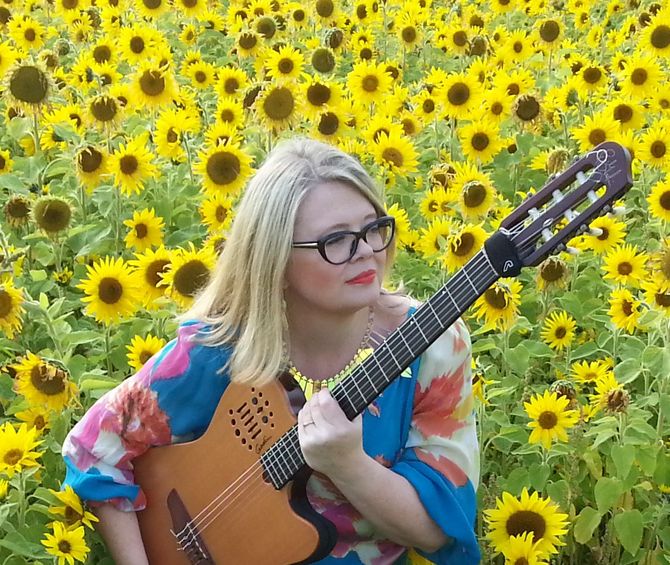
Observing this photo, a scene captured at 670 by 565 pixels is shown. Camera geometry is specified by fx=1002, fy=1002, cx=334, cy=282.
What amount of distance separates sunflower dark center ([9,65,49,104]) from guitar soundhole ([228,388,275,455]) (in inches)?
78.3

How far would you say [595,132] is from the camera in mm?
3457

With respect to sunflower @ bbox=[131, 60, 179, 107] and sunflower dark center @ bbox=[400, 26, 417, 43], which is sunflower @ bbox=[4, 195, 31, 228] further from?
Answer: sunflower dark center @ bbox=[400, 26, 417, 43]

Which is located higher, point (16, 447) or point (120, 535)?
point (16, 447)

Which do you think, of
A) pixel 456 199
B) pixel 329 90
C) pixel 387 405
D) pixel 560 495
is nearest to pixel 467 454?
pixel 387 405

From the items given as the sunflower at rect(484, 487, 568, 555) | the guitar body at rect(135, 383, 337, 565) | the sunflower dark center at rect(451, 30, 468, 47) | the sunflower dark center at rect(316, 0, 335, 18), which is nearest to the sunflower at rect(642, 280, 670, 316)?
the sunflower at rect(484, 487, 568, 555)

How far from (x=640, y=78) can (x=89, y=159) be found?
211 centimetres

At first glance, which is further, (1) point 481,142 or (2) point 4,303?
(1) point 481,142

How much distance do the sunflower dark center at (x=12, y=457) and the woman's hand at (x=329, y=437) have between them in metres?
0.60

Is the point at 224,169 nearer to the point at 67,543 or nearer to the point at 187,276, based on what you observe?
the point at 187,276

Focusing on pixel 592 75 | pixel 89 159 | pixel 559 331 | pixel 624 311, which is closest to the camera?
pixel 624 311

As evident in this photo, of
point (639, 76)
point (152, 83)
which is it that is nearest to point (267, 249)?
point (152, 83)

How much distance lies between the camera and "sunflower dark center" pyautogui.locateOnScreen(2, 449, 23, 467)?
190 centimetres

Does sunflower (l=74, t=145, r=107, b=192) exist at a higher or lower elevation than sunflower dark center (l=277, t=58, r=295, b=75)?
lower

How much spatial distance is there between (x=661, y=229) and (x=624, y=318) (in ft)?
1.81
